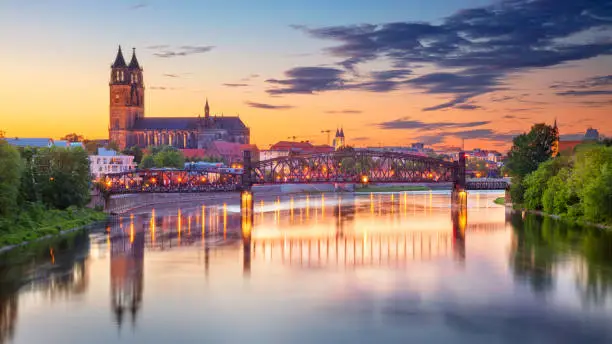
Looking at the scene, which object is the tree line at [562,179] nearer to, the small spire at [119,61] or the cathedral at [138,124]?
the cathedral at [138,124]

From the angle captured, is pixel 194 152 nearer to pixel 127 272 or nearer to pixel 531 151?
pixel 531 151

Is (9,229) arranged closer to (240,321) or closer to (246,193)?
(240,321)

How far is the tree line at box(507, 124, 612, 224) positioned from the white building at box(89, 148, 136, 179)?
6255 centimetres

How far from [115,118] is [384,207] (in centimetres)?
11520

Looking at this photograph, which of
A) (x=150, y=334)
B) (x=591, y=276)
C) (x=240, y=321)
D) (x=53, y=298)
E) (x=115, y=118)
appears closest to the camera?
(x=150, y=334)

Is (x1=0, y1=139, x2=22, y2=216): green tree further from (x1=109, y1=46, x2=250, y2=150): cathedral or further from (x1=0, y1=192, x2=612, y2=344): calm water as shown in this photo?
(x1=109, y1=46, x2=250, y2=150): cathedral

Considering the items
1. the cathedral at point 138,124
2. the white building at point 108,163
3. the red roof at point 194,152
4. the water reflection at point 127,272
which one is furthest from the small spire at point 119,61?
the water reflection at point 127,272

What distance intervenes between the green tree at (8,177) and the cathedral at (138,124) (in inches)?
5224

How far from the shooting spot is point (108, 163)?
385 feet

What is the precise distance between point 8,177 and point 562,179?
44789 millimetres

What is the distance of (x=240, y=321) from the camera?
27.6 metres

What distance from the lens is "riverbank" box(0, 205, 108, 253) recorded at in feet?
148

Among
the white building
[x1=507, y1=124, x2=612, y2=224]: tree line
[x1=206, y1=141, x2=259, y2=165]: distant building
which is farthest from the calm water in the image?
[x1=206, y1=141, x2=259, y2=165]: distant building

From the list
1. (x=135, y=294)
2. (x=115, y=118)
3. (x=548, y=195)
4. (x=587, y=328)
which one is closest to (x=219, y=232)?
(x=135, y=294)
